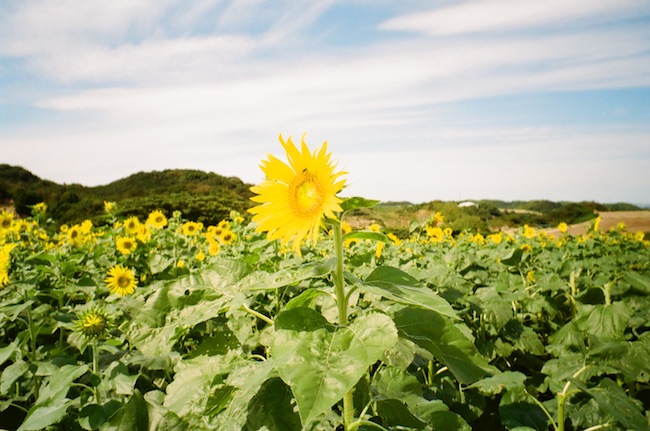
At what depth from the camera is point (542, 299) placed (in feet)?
12.0

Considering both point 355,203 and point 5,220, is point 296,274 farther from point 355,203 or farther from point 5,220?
point 5,220

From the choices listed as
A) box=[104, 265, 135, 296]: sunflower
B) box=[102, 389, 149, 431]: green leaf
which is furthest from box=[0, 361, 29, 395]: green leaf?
box=[104, 265, 135, 296]: sunflower

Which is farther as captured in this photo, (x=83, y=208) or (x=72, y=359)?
(x=83, y=208)

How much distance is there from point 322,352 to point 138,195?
2492 cm

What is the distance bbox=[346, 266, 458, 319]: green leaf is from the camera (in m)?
0.95

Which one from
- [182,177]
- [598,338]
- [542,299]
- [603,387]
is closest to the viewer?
[603,387]

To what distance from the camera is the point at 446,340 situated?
3.89ft

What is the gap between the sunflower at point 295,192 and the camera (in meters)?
1.29

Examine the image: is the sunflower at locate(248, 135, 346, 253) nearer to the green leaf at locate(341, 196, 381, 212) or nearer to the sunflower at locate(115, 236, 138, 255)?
the green leaf at locate(341, 196, 381, 212)

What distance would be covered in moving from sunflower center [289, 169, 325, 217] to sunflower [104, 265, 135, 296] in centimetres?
304

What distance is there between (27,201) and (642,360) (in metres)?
16.5

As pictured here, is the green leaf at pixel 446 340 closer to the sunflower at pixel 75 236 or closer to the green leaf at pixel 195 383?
the green leaf at pixel 195 383

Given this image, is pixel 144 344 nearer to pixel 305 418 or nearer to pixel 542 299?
pixel 305 418

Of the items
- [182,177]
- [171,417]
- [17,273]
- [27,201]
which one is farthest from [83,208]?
[171,417]
